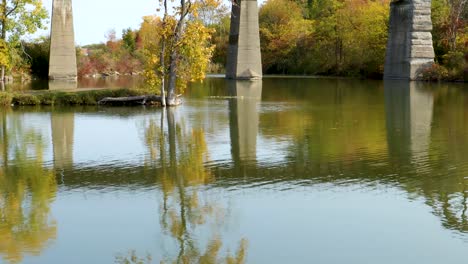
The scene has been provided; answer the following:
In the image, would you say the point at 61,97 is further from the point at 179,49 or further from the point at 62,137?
the point at 62,137

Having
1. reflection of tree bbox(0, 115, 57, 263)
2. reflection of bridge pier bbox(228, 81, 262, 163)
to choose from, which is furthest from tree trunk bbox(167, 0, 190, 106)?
reflection of tree bbox(0, 115, 57, 263)

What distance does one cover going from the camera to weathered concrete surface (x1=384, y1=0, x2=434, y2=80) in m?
40.7

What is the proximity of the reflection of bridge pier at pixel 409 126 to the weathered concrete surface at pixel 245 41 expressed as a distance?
63.0 ft

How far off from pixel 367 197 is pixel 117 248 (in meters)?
3.37

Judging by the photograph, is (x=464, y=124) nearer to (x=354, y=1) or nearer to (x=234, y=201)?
(x=234, y=201)

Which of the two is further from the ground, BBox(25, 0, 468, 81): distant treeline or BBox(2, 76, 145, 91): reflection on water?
BBox(25, 0, 468, 81): distant treeline

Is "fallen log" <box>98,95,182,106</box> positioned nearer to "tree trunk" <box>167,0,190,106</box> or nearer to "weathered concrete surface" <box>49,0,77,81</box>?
"tree trunk" <box>167,0,190,106</box>

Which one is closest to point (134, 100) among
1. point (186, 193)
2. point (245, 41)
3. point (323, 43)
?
point (186, 193)

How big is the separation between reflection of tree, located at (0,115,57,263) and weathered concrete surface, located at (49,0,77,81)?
27.6 m

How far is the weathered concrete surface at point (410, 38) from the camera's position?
4069 centimetres

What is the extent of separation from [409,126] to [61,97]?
11.7 metres

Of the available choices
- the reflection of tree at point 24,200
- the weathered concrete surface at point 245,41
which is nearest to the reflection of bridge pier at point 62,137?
the reflection of tree at point 24,200

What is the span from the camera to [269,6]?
66.9 m

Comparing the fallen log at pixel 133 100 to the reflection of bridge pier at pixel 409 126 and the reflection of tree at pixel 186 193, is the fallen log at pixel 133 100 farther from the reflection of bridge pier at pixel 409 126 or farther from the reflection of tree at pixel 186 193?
the reflection of bridge pier at pixel 409 126
